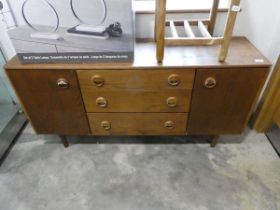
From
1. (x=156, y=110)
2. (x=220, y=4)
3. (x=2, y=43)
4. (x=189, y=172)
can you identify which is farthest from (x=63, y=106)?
(x=220, y=4)

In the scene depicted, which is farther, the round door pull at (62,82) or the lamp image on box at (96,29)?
the round door pull at (62,82)

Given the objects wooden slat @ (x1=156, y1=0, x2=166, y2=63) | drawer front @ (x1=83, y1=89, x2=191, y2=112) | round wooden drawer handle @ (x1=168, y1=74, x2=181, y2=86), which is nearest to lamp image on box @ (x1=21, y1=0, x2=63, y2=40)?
drawer front @ (x1=83, y1=89, x2=191, y2=112)

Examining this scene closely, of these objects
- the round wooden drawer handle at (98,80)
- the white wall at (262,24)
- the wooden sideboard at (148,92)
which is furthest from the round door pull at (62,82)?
the white wall at (262,24)

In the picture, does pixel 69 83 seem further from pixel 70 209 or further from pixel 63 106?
pixel 70 209

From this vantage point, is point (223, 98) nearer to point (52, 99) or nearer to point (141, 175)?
point (141, 175)

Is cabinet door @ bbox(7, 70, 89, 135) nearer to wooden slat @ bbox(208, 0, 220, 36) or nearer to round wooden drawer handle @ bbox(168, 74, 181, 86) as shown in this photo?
round wooden drawer handle @ bbox(168, 74, 181, 86)

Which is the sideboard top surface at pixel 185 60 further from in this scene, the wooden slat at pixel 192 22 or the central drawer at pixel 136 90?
the wooden slat at pixel 192 22

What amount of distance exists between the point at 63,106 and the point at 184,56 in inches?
27.9

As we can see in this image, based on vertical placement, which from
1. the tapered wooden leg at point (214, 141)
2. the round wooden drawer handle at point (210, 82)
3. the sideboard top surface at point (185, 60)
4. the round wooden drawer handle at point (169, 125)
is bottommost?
the tapered wooden leg at point (214, 141)

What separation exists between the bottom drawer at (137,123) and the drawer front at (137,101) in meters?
0.04

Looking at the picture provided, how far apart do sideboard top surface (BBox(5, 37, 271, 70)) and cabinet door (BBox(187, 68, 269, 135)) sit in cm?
4

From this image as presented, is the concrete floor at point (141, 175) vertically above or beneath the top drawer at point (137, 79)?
beneath

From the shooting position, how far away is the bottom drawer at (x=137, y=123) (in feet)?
3.86

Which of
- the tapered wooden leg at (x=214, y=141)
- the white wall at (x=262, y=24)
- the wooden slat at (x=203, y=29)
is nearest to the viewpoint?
the wooden slat at (x=203, y=29)
